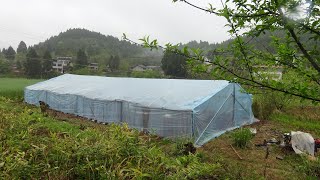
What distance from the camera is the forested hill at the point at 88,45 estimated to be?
100 meters

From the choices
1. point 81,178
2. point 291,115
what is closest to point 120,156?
point 81,178

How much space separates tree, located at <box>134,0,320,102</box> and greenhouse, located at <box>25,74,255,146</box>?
26.6 ft

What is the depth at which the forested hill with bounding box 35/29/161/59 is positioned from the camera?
100 metres

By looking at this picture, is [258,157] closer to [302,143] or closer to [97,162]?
[302,143]

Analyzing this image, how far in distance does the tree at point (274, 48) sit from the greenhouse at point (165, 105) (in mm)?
8114

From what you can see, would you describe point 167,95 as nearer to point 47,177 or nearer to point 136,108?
point 136,108

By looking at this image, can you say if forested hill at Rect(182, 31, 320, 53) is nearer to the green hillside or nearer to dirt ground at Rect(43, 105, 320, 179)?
dirt ground at Rect(43, 105, 320, 179)

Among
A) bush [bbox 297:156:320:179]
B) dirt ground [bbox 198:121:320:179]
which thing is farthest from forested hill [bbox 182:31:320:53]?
bush [bbox 297:156:320:179]

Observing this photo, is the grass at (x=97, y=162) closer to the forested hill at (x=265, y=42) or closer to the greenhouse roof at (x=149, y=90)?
the forested hill at (x=265, y=42)

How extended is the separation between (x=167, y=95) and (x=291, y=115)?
946cm

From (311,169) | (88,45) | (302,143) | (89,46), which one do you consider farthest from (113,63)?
(311,169)

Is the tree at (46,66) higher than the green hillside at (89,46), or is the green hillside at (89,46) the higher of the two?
the green hillside at (89,46)

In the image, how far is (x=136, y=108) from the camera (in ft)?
47.1

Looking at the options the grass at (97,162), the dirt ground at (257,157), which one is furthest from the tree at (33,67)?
the grass at (97,162)
